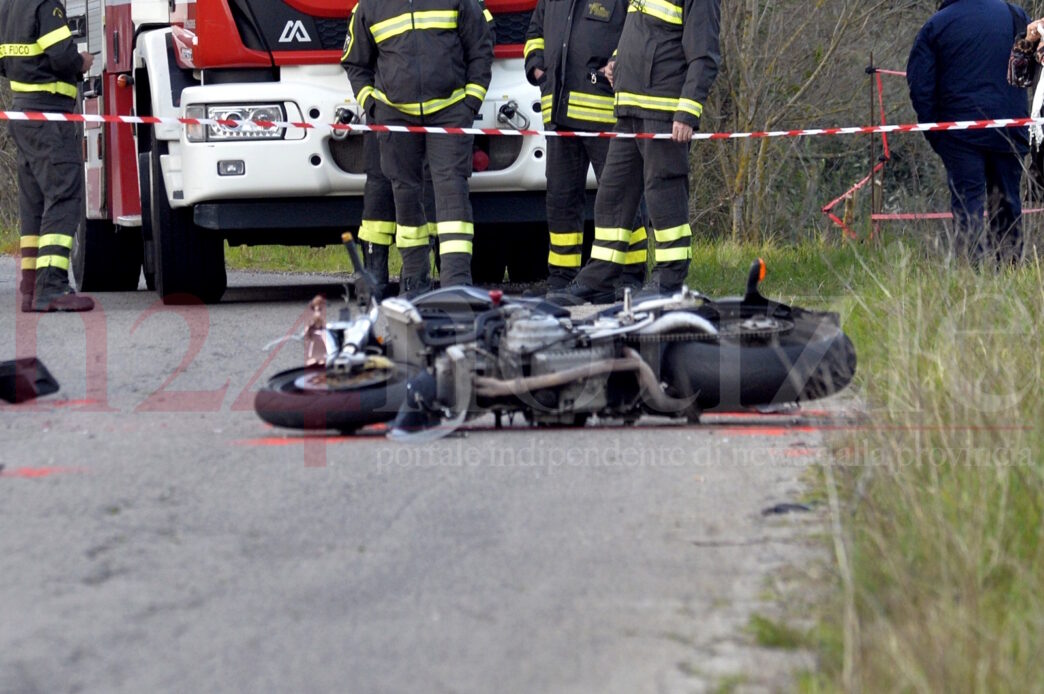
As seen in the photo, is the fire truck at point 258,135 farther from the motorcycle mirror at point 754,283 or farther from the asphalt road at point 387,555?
the motorcycle mirror at point 754,283

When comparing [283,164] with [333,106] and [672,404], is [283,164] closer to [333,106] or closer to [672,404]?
[333,106]

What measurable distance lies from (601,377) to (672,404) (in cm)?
30

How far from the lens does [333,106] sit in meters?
8.70

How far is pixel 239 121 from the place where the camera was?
28.4 ft

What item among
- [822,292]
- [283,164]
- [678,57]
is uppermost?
[678,57]

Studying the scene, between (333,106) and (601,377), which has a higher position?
(333,106)

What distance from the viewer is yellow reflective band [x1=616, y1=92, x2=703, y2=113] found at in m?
7.65

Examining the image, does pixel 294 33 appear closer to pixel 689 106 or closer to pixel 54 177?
pixel 54 177

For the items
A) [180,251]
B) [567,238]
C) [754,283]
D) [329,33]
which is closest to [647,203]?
[567,238]

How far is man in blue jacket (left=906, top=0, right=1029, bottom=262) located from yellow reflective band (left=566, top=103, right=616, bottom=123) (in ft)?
5.29

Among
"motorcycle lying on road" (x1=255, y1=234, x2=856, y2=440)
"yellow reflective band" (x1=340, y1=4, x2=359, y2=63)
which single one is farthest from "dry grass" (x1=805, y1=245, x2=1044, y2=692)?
"yellow reflective band" (x1=340, y1=4, x2=359, y2=63)

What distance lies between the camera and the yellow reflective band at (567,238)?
8.80 metres

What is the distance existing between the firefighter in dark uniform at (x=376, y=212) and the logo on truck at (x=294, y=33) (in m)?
0.63

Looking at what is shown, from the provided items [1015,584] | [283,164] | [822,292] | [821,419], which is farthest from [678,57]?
[1015,584]
